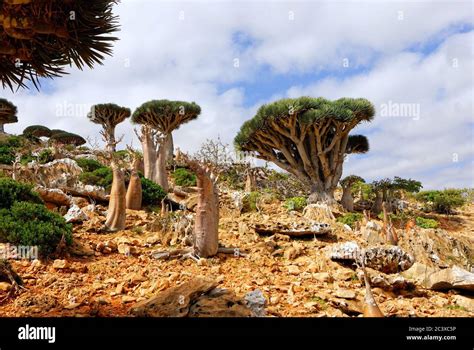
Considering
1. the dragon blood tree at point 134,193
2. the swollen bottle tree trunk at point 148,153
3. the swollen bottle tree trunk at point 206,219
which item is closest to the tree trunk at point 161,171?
the swollen bottle tree trunk at point 148,153

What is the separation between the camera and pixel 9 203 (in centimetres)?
866

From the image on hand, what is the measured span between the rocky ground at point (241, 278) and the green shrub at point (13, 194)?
1429 millimetres

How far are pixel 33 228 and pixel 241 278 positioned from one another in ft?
13.7

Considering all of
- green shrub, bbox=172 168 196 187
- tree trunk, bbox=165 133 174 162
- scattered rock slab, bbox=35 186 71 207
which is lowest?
scattered rock slab, bbox=35 186 71 207

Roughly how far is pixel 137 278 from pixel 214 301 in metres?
1.96

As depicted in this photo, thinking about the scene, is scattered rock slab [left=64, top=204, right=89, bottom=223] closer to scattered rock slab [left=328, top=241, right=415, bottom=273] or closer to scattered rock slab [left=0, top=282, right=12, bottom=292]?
scattered rock slab [left=0, top=282, right=12, bottom=292]

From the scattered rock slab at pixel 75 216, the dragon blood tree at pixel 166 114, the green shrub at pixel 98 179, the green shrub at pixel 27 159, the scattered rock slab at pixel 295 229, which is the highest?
the dragon blood tree at pixel 166 114

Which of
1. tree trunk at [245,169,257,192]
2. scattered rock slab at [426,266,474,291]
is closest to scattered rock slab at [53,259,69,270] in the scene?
scattered rock slab at [426,266,474,291]

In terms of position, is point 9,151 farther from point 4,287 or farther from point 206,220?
point 4,287

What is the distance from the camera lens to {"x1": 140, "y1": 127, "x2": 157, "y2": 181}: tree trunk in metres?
17.0

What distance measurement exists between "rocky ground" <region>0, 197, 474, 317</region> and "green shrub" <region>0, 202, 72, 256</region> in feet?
1.19

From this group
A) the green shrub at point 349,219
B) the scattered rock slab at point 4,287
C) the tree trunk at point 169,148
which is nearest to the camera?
the scattered rock slab at point 4,287

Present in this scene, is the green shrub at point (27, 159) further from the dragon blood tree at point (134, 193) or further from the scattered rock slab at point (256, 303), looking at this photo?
the scattered rock slab at point (256, 303)

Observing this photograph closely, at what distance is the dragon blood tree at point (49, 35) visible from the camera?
4.12 meters
